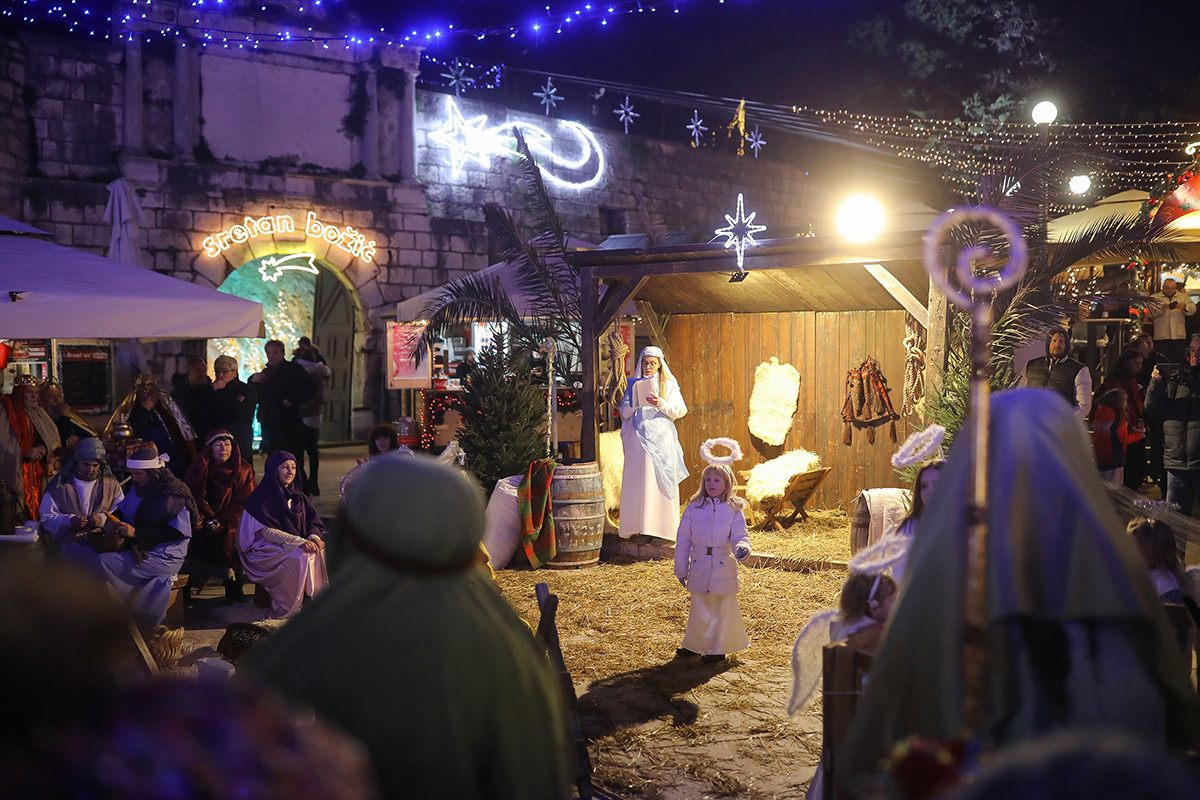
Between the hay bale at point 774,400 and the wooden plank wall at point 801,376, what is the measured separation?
0.10 meters

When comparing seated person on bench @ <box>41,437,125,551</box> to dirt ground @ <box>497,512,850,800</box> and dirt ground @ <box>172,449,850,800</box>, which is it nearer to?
dirt ground @ <box>172,449,850,800</box>

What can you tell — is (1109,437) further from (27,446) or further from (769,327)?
(27,446)

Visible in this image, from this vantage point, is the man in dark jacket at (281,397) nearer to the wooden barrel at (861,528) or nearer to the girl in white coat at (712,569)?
the girl in white coat at (712,569)

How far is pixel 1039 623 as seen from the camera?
1866mm

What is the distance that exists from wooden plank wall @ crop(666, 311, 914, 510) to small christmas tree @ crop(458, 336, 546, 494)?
2175 mm

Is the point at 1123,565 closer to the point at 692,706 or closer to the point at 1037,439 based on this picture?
the point at 1037,439

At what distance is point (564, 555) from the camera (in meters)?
8.99

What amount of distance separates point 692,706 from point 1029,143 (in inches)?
225

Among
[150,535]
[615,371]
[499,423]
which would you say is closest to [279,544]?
[150,535]

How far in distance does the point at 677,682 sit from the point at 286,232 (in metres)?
12.3

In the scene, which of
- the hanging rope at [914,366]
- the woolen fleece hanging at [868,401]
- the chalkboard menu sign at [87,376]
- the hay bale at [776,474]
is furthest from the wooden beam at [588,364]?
the chalkboard menu sign at [87,376]

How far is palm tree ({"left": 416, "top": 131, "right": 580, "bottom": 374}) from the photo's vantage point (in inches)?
432

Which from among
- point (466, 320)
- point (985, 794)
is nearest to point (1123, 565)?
point (985, 794)

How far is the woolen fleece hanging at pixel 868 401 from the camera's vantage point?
33.8 ft
